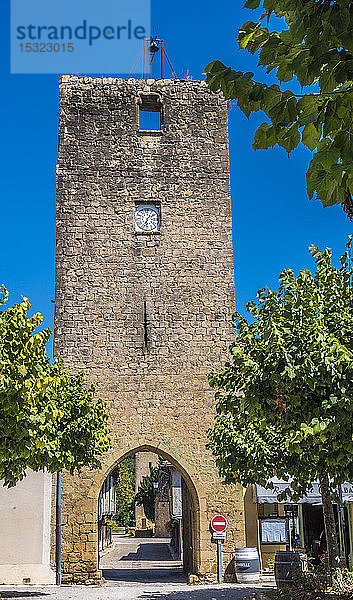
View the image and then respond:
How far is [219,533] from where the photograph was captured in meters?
18.3

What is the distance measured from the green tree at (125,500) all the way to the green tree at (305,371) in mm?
58291

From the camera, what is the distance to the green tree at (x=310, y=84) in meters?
3.04

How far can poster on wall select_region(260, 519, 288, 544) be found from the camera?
64.7 feet

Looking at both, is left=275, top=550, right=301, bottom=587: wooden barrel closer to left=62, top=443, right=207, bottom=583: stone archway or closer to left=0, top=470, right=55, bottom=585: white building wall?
left=62, top=443, right=207, bottom=583: stone archway

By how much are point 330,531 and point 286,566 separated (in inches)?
85.1

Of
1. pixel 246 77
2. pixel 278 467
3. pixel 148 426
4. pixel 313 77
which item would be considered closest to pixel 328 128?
pixel 313 77

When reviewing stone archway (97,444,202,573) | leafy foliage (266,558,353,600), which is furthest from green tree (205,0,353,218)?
stone archway (97,444,202,573)

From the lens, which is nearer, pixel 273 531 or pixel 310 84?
pixel 310 84

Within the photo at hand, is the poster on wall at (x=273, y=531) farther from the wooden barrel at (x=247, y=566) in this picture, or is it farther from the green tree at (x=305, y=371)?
the green tree at (x=305, y=371)

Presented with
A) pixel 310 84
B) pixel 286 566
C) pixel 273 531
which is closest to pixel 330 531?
pixel 286 566

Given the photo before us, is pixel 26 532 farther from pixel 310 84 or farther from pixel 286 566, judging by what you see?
pixel 310 84

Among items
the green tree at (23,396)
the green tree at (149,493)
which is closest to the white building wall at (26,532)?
the green tree at (23,396)

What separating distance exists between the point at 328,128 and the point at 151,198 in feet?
56.4

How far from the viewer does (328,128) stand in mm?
3256
